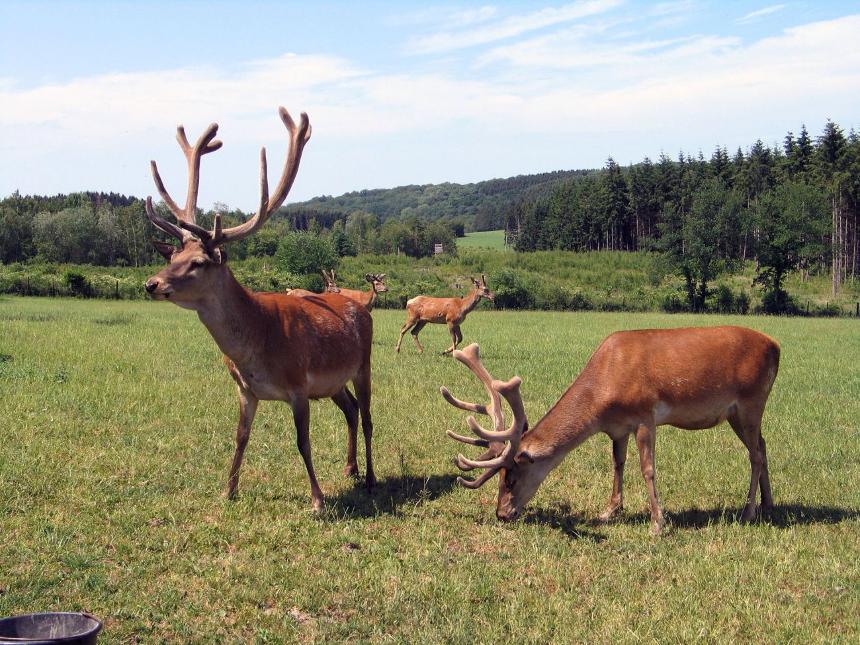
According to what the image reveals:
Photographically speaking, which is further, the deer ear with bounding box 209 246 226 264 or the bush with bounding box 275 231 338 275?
the bush with bounding box 275 231 338 275

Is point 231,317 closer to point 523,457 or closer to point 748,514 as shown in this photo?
point 523,457

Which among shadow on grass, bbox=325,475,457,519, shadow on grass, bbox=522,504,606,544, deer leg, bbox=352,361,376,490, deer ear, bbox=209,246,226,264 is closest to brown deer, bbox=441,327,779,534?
shadow on grass, bbox=522,504,606,544

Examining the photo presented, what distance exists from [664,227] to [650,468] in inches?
2220

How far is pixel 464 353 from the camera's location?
8453 mm

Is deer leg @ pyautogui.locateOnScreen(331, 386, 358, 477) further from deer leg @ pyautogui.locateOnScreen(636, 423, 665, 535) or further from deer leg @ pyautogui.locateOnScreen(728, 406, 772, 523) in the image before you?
deer leg @ pyautogui.locateOnScreen(728, 406, 772, 523)

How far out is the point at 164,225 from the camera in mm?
7441

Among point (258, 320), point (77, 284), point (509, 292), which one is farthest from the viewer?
point (509, 292)

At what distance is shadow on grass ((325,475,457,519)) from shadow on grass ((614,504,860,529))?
203 centimetres

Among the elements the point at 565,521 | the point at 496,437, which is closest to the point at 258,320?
the point at 496,437

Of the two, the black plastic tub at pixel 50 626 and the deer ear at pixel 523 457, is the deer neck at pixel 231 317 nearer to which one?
the deer ear at pixel 523 457

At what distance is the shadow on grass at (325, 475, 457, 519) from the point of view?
26.8 feet

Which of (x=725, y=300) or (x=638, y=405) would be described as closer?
(x=638, y=405)

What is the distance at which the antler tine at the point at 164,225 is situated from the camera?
7.39 metres

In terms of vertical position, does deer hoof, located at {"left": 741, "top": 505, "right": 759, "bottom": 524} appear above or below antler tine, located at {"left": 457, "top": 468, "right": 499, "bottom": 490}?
below
